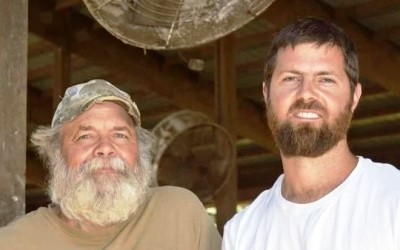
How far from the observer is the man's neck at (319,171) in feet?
7.06

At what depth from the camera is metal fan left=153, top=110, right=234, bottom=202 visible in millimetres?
6008

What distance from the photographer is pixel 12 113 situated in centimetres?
317

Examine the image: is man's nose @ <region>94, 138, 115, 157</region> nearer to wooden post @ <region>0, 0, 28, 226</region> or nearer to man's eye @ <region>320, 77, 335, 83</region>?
wooden post @ <region>0, 0, 28, 226</region>

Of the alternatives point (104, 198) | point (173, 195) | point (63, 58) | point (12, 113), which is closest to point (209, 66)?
point (63, 58)

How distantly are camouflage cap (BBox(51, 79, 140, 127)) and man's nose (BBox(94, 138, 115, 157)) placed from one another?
125 millimetres

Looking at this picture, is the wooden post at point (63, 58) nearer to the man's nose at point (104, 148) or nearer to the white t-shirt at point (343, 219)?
the man's nose at point (104, 148)

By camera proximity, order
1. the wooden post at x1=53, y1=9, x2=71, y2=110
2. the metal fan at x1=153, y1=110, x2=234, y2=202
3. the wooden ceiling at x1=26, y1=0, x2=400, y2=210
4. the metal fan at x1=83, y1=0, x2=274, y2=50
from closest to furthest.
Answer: the metal fan at x1=83, y1=0, x2=274, y2=50 < the metal fan at x1=153, y1=110, x2=234, y2=202 < the wooden ceiling at x1=26, y1=0, x2=400, y2=210 < the wooden post at x1=53, y1=9, x2=71, y2=110

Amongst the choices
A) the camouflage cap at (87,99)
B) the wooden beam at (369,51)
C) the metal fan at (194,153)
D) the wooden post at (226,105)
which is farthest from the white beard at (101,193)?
the wooden beam at (369,51)

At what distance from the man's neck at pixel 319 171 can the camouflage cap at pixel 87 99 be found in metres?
0.92

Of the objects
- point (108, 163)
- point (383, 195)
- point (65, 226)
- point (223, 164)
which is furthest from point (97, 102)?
point (223, 164)

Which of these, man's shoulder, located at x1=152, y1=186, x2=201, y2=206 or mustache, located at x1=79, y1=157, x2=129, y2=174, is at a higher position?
mustache, located at x1=79, y1=157, x2=129, y2=174

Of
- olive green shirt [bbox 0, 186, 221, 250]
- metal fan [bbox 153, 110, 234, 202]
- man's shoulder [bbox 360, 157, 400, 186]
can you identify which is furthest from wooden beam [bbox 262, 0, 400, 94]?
man's shoulder [bbox 360, 157, 400, 186]

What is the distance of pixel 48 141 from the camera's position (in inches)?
121

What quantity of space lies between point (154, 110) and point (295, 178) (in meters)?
7.73
